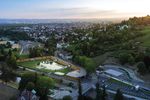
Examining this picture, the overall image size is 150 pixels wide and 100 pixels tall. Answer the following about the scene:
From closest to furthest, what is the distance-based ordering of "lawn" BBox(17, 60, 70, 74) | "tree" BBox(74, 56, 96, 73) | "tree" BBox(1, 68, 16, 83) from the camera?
"tree" BBox(1, 68, 16, 83), "tree" BBox(74, 56, 96, 73), "lawn" BBox(17, 60, 70, 74)

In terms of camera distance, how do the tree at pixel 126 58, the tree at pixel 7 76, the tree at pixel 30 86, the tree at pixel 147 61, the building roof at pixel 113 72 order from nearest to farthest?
1. the tree at pixel 30 86
2. the tree at pixel 7 76
3. the tree at pixel 147 61
4. the building roof at pixel 113 72
5. the tree at pixel 126 58

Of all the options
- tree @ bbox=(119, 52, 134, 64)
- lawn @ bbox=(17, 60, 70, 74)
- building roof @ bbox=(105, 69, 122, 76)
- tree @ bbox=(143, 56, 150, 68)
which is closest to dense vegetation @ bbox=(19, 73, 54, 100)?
building roof @ bbox=(105, 69, 122, 76)

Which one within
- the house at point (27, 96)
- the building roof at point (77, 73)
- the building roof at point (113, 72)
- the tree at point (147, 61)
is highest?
the tree at point (147, 61)

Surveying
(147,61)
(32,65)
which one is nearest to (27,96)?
(147,61)

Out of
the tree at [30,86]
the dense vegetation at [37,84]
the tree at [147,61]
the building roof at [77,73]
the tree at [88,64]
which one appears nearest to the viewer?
the tree at [30,86]

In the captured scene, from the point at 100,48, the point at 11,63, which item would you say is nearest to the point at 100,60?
the point at 100,48

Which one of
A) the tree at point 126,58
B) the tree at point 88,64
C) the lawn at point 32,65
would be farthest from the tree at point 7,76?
the tree at point 126,58

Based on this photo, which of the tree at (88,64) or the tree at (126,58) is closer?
the tree at (88,64)

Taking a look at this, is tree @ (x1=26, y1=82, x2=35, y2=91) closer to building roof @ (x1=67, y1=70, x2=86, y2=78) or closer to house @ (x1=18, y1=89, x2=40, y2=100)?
house @ (x1=18, y1=89, x2=40, y2=100)

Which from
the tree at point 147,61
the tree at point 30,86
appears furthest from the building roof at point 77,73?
the tree at point 30,86

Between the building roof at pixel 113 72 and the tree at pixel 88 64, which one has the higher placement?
the tree at pixel 88 64

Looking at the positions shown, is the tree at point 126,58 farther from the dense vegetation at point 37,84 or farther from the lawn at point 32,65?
the dense vegetation at point 37,84

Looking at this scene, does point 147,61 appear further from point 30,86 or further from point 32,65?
point 32,65
